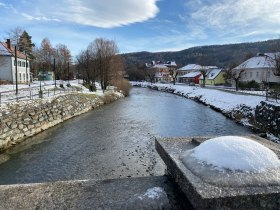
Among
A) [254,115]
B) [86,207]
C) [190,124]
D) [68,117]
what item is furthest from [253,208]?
[68,117]

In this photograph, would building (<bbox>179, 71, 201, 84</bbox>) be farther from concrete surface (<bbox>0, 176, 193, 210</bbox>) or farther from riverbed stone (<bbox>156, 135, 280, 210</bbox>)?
riverbed stone (<bbox>156, 135, 280, 210</bbox>)

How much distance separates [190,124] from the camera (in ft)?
78.4

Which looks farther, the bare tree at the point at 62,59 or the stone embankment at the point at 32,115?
the bare tree at the point at 62,59

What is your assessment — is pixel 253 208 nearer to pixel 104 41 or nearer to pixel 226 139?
pixel 226 139

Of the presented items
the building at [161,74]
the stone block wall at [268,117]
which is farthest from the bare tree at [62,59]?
the stone block wall at [268,117]

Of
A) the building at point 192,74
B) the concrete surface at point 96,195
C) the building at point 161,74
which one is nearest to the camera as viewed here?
the concrete surface at point 96,195

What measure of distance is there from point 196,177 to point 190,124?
20712 millimetres

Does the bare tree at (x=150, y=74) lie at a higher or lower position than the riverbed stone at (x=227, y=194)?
higher

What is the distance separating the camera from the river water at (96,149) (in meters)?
12.1

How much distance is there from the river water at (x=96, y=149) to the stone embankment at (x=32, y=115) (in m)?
0.76

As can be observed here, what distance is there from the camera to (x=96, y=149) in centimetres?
1584

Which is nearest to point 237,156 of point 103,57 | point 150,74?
point 103,57

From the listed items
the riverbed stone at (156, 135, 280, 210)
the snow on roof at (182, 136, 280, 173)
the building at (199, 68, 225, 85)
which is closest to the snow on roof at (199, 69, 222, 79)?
the building at (199, 68, 225, 85)

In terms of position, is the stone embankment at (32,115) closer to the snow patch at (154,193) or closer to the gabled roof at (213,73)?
the snow patch at (154,193)
